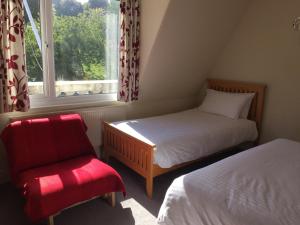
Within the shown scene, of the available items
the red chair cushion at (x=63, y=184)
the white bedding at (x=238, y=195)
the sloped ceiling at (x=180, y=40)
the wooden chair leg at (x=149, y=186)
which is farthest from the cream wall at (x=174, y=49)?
the white bedding at (x=238, y=195)

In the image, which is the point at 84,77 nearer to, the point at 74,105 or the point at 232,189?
the point at 74,105

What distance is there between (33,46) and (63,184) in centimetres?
151

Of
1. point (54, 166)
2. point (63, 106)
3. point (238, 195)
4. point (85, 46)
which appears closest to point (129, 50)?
point (85, 46)

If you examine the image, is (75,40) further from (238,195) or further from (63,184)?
(238,195)

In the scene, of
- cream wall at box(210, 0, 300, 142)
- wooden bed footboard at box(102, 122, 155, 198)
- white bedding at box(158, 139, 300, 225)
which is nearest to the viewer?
white bedding at box(158, 139, 300, 225)

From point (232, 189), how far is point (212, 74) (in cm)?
279

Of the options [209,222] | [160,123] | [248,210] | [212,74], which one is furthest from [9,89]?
[212,74]

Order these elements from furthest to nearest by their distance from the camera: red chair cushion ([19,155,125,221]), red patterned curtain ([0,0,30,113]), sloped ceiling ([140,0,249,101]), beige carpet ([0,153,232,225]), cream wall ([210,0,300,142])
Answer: cream wall ([210,0,300,142])
sloped ceiling ([140,0,249,101])
red patterned curtain ([0,0,30,113])
beige carpet ([0,153,232,225])
red chair cushion ([19,155,125,221])

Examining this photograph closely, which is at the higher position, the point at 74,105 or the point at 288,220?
the point at 74,105

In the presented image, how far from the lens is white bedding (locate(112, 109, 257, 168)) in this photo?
8.21ft

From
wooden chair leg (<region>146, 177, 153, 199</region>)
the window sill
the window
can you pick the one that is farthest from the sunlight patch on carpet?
the window

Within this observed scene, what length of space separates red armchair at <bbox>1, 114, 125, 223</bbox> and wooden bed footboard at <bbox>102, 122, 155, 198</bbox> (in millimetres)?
338

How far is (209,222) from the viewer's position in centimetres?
138

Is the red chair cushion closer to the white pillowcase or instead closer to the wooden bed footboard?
the wooden bed footboard
